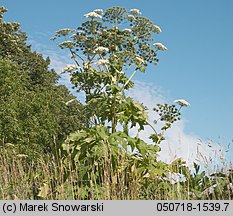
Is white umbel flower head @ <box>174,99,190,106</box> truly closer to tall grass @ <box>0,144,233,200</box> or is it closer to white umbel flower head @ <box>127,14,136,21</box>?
tall grass @ <box>0,144,233,200</box>

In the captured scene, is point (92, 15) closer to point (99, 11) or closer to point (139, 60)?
point (99, 11)

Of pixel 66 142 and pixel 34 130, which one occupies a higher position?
pixel 34 130

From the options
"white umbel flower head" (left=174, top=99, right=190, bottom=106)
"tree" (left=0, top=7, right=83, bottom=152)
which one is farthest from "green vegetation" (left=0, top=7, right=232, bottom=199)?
"tree" (left=0, top=7, right=83, bottom=152)

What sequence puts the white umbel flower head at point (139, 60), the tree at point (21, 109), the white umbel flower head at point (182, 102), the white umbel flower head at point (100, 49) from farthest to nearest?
the tree at point (21, 109) → the white umbel flower head at point (139, 60) → the white umbel flower head at point (100, 49) → the white umbel flower head at point (182, 102)

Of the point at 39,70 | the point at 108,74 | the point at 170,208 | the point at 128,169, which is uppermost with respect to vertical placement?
the point at 39,70

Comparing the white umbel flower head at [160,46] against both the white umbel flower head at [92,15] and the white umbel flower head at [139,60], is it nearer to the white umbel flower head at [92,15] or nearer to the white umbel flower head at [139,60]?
the white umbel flower head at [139,60]

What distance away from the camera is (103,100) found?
6438 millimetres

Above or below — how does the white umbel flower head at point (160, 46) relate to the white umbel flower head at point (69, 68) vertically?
above

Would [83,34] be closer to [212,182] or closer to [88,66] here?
[88,66]

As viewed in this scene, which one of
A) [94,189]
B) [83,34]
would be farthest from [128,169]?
[83,34]

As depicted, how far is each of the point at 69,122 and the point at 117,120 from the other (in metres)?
19.0

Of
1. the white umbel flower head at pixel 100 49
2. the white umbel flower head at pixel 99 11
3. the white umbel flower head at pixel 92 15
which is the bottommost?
the white umbel flower head at pixel 100 49

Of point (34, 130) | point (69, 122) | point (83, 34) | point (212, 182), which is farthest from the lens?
point (69, 122)

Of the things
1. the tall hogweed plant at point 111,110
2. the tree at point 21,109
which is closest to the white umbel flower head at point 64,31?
the tall hogweed plant at point 111,110
